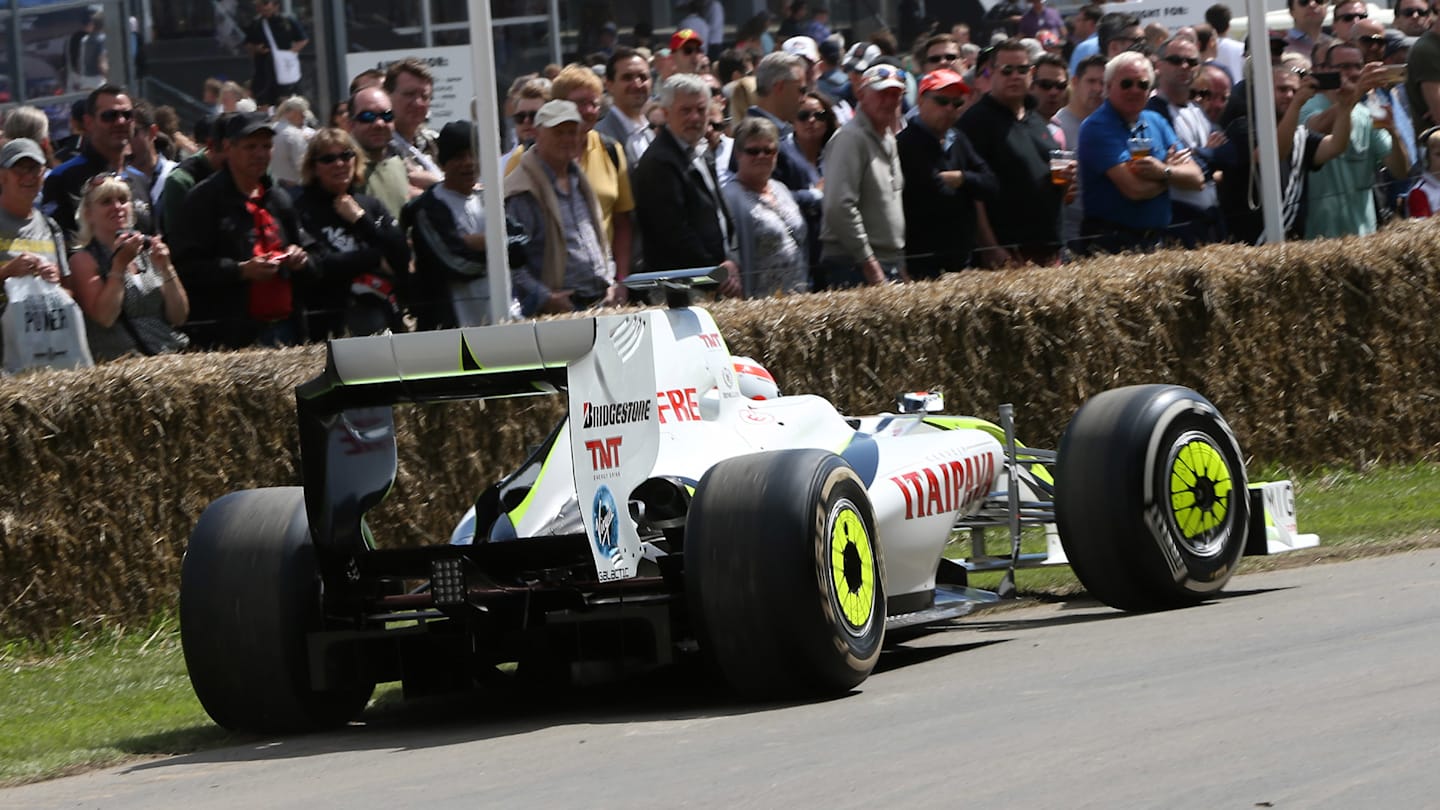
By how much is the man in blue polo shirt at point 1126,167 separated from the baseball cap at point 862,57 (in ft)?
10.4

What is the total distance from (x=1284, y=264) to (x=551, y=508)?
6.58 meters

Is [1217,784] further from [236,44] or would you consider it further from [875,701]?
[236,44]

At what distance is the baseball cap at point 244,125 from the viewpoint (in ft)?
36.8

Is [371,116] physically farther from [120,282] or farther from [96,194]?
[120,282]

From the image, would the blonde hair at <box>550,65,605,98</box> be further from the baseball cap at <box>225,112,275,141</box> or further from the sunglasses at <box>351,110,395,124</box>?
the baseball cap at <box>225,112,275,141</box>

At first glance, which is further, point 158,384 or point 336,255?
point 336,255

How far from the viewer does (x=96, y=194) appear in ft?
35.6

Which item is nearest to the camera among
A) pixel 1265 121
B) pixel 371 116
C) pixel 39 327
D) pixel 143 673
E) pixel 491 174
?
pixel 143 673

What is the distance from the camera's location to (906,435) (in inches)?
355

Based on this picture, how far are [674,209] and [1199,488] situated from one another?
4.02 m

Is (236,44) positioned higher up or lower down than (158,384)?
higher up

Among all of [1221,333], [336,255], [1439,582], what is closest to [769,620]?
[1439,582]

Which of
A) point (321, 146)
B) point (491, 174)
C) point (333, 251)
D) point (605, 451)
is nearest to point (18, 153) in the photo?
point (321, 146)

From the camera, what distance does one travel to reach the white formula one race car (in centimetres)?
731
